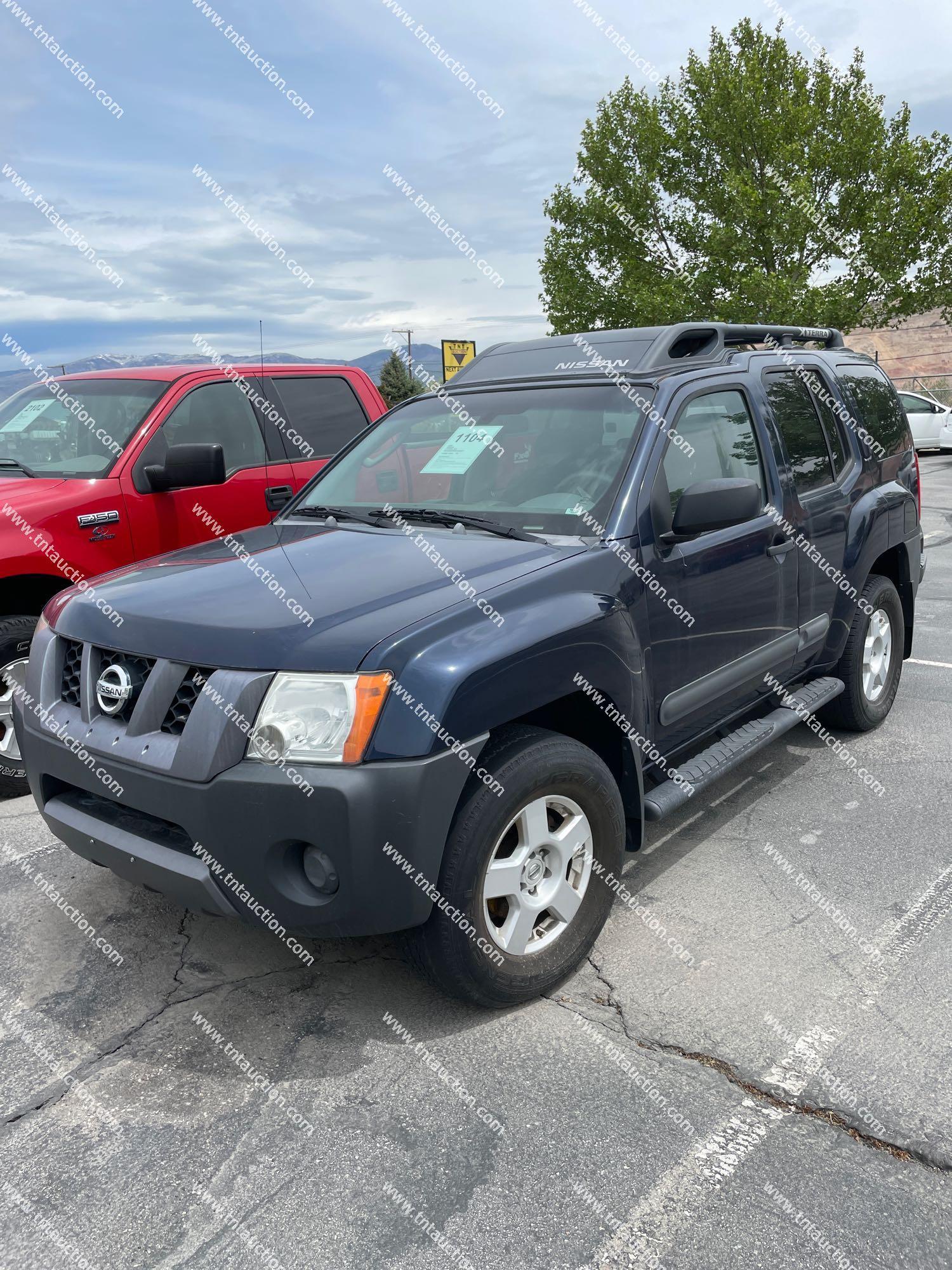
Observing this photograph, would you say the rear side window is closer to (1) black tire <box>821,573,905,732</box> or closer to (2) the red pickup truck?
(1) black tire <box>821,573,905,732</box>

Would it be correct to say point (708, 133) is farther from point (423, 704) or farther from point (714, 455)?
point (423, 704)

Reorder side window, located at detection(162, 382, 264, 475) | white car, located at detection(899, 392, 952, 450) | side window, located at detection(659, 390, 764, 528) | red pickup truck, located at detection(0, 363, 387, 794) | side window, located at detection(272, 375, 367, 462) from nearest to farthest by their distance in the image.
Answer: side window, located at detection(659, 390, 764, 528), red pickup truck, located at detection(0, 363, 387, 794), side window, located at detection(162, 382, 264, 475), side window, located at detection(272, 375, 367, 462), white car, located at detection(899, 392, 952, 450)

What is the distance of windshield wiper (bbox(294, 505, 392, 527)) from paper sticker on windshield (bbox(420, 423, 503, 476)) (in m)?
0.30

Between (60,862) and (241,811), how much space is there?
1877 mm

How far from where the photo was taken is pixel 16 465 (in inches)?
203

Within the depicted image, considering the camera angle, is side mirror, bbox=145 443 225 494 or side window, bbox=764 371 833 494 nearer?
side window, bbox=764 371 833 494

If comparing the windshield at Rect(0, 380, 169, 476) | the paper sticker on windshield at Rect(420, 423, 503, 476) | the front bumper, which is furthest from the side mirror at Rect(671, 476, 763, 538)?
the windshield at Rect(0, 380, 169, 476)

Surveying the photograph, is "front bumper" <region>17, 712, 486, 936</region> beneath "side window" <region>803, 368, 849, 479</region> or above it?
beneath

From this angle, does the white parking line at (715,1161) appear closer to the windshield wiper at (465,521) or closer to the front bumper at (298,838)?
the front bumper at (298,838)

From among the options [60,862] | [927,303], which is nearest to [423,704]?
[60,862]

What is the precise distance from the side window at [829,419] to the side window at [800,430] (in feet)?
0.16

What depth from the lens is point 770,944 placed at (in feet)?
10.6

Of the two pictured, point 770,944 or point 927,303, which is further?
point 927,303

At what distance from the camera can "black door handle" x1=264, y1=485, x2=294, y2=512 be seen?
5641 mm
